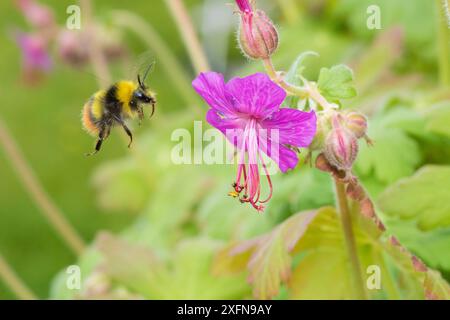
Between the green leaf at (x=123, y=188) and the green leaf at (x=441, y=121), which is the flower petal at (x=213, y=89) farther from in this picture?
the green leaf at (x=123, y=188)

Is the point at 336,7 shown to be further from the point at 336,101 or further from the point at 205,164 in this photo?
the point at 336,101

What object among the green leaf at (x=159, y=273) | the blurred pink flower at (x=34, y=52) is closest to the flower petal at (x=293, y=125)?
the green leaf at (x=159, y=273)

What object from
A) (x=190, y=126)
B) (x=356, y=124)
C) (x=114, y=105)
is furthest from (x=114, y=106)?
(x=190, y=126)

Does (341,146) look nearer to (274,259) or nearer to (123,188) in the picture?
(274,259)

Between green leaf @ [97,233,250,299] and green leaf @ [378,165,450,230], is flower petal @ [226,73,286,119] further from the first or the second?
green leaf @ [97,233,250,299]

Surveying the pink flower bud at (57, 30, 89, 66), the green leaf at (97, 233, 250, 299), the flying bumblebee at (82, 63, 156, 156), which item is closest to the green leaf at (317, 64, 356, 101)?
the flying bumblebee at (82, 63, 156, 156)

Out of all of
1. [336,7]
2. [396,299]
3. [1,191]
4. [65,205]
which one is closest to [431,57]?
[336,7]
